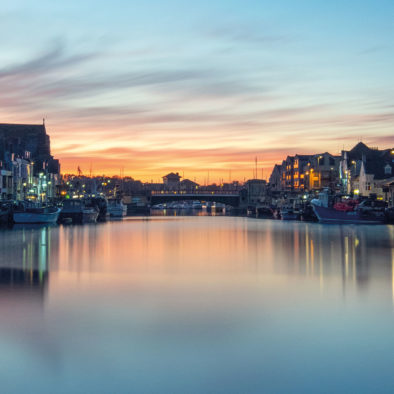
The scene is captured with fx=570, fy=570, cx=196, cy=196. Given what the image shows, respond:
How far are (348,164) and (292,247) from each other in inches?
4297

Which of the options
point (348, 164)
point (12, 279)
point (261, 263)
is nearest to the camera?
point (12, 279)

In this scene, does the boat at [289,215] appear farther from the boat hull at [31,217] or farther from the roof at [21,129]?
the roof at [21,129]

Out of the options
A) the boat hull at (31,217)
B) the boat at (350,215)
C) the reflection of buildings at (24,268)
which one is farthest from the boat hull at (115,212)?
the reflection of buildings at (24,268)

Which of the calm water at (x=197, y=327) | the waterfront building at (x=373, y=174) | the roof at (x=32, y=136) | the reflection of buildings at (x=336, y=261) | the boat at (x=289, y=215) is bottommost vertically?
the calm water at (x=197, y=327)

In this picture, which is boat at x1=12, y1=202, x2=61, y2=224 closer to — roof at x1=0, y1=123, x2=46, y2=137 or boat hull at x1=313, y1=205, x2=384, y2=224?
boat hull at x1=313, y1=205, x2=384, y2=224

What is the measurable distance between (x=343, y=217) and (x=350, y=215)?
109 inches

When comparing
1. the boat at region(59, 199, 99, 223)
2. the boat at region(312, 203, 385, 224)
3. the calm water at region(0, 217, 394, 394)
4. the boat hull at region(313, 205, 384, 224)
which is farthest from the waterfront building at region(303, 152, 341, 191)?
the calm water at region(0, 217, 394, 394)

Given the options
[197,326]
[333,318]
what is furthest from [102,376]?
[333,318]

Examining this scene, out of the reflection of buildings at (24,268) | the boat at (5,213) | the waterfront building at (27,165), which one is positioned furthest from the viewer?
the waterfront building at (27,165)

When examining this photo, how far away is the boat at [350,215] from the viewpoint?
9081 cm

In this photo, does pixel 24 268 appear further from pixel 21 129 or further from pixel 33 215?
pixel 21 129

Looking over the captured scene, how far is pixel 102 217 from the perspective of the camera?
5295 inches

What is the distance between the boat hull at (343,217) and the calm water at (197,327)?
2166 inches

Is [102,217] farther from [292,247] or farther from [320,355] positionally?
[320,355]
